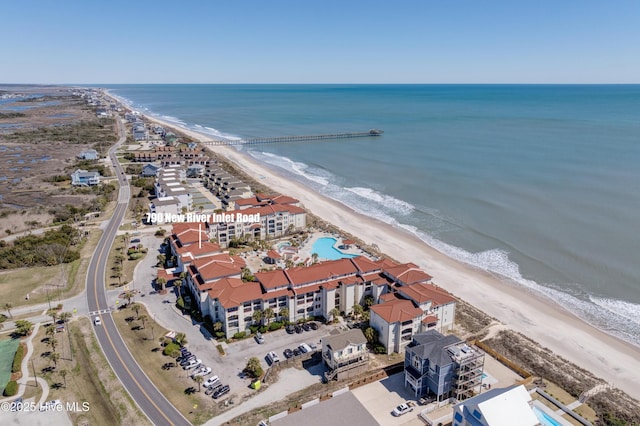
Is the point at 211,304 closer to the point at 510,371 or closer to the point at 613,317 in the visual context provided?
the point at 510,371

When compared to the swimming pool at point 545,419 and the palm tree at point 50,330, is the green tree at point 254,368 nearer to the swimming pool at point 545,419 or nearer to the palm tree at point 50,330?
the palm tree at point 50,330

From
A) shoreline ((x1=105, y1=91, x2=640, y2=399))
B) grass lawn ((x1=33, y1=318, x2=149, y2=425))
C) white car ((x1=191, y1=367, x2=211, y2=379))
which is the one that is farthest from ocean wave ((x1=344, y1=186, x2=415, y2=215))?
grass lawn ((x1=33, y1=318, x2=149, y2=425))

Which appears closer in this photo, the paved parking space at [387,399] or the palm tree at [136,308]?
→ the paved parking space at [387,399]

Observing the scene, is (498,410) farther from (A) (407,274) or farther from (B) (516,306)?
(B) (516,306)

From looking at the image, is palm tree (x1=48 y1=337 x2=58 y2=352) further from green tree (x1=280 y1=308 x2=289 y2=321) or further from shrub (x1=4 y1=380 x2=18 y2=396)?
green tree (x1=280 y1=308 x2=289 y2=321)

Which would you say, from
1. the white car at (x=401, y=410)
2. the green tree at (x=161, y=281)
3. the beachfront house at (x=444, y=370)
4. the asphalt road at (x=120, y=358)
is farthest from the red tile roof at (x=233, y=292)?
the white car at (x=401, y=410)

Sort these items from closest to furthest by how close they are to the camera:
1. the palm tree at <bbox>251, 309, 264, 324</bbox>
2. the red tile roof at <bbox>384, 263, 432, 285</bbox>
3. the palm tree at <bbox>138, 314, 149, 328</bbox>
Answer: the palm tree at <bbox>251, 309, 264, 324</bbox> → the palm tree at <bbox>138, 314, 149, 328</bbox> → the red tile roof at <bbox>384, 263, 432, 285</bbox>

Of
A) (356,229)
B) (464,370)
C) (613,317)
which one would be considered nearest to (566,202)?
(613,317)
